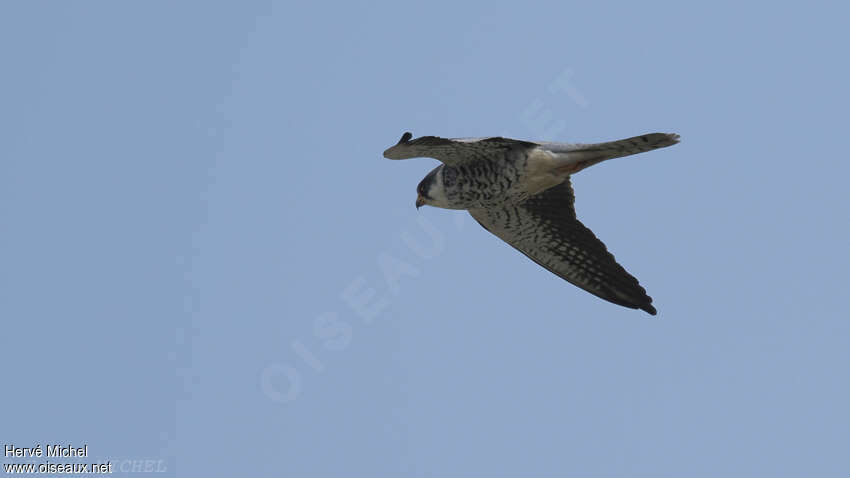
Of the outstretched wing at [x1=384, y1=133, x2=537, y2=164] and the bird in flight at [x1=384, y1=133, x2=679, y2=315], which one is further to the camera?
the bird in flight at [x1=384, y1=133, x2=679, y2=315]

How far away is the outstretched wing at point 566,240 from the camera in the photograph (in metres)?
12.3

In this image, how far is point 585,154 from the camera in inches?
428

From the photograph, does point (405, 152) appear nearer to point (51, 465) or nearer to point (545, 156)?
point (545, 156)

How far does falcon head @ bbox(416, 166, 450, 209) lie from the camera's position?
38.4 feet

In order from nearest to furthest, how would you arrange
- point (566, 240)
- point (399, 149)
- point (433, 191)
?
point (399, 149) → point (433, 191) → point (566, 240)

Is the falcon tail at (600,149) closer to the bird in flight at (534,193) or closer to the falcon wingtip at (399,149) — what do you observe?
the bird in flight at (534,193)

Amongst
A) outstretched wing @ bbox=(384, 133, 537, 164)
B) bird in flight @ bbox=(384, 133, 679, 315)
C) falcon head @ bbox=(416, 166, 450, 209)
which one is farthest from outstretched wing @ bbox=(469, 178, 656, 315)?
outstretched wing @ bbox=(384, 133, 537, 164)

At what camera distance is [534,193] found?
11805 millimetres

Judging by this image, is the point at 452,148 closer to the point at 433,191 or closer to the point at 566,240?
the point at 433,191

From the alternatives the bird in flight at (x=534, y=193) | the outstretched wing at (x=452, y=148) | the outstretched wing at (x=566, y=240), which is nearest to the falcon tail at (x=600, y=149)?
the bird in flight at (x=534, y=193)

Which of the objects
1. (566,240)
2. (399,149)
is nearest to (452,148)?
(399,149)

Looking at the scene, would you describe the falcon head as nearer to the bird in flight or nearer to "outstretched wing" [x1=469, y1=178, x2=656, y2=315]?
the bird in flight

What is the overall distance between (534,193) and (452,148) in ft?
4.39

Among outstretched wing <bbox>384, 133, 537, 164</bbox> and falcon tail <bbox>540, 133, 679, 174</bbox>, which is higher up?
outstretched wing <bbox>384, 133, 537, 164</bbox>
